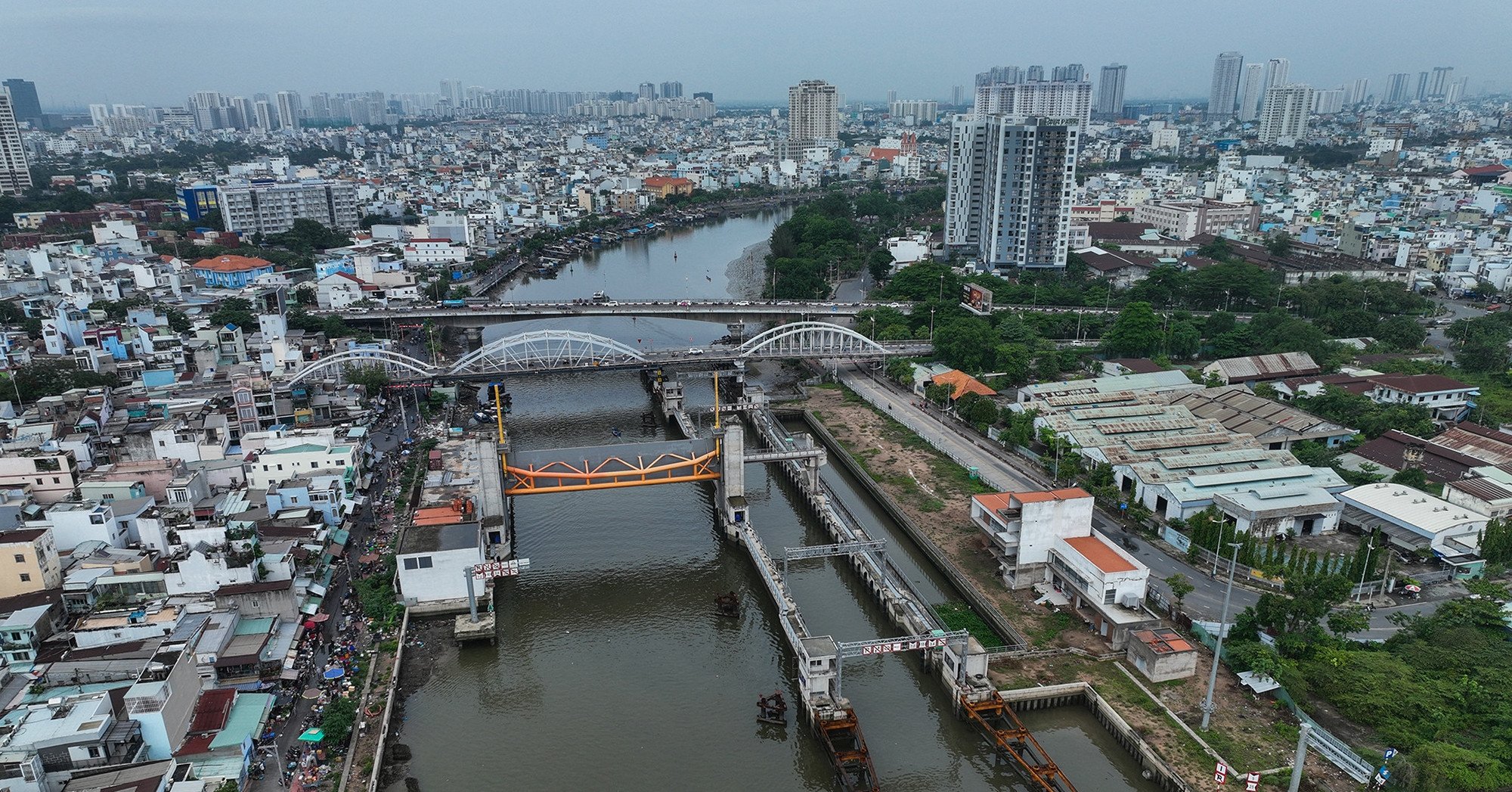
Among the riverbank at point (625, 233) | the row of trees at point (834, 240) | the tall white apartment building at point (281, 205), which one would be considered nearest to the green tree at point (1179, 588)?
the row of trees at point (834, 240)

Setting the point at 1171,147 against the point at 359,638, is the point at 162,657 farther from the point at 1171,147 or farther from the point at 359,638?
the point at 1171,147

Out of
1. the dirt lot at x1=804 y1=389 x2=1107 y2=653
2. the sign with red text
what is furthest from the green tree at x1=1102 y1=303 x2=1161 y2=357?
the sign with red text

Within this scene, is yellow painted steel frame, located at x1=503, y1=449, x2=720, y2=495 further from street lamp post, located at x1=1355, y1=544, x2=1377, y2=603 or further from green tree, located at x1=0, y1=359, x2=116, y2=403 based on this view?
green tree, located at x1=0, y1=359, x2=116, y2=403

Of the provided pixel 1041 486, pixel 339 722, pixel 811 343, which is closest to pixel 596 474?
pixel 339 722

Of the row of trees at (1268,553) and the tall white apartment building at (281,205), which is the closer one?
the row of trees at (1268,553)

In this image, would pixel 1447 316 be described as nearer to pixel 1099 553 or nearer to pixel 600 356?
pixel 1099 553

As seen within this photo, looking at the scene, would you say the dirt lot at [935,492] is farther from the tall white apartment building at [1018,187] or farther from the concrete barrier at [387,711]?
the tall white apartment building at [1018,187]

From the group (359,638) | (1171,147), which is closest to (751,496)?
(359,638)
